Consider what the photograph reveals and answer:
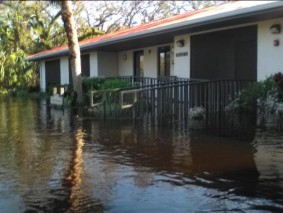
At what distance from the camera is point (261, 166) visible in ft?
23.0

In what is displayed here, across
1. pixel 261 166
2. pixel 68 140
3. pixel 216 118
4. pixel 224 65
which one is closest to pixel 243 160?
pixel 261 166

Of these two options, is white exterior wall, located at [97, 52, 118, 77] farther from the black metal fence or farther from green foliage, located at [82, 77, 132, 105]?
the black metal fence

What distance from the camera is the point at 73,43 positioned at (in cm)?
1888

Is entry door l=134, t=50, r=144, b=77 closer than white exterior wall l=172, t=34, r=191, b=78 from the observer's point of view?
No

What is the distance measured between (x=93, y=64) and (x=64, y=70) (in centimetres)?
530

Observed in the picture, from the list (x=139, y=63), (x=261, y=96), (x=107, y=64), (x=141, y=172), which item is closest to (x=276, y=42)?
(x=261, y=96)

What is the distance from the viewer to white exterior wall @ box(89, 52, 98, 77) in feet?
84.7

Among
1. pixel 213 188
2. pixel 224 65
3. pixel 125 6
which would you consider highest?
pixel 125 6

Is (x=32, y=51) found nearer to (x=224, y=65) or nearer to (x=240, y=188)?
(x=224, y=65)

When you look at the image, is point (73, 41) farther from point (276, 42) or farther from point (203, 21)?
point (276, 42)

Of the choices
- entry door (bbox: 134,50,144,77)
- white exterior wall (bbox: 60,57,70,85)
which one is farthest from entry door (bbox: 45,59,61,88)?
entry door (bbox: 134,50,144,77)

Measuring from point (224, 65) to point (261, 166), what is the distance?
10317 mm

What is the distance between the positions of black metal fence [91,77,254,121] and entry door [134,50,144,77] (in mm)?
9700

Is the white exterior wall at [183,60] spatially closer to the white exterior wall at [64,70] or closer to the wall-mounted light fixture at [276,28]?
the wall-mounted light fixture at [276,28]
